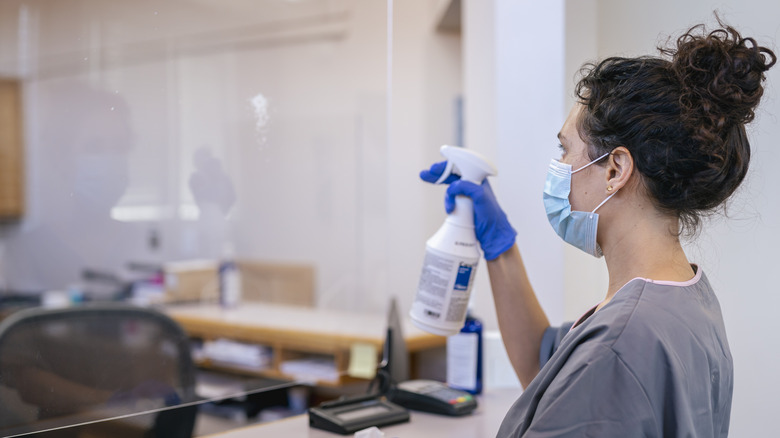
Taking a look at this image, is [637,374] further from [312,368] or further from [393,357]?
[312,368]

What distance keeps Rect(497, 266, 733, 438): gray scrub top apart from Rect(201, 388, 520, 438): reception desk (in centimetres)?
37

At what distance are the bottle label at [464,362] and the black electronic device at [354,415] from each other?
8.0 inches

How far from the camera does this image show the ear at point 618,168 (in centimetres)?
83

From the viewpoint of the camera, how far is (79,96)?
3.11 m

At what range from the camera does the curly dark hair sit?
2.57 feet

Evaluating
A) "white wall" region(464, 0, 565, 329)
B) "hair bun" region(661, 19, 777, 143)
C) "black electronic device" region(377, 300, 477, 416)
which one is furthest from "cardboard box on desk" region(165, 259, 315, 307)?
"hair bun" region(661, 19, 777, 143)

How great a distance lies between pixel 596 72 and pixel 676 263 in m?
0.30

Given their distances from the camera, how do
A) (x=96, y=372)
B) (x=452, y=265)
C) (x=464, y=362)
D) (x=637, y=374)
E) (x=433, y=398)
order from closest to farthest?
(x=637, y=374) < (x=452, y=265) < (x=433, y=398) < (x=464, y=362) < (x=96, y=372)

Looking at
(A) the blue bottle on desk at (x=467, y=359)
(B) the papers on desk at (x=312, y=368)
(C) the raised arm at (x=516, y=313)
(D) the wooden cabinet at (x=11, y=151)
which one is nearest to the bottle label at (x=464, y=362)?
(A) the blue bottle on desk at (x=467, y=359)

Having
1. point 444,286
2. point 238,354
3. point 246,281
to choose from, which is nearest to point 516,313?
point 444,286

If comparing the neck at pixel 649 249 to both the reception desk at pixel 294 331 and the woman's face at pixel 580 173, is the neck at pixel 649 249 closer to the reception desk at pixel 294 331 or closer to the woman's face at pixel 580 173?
the woman's face at pixel 580 173

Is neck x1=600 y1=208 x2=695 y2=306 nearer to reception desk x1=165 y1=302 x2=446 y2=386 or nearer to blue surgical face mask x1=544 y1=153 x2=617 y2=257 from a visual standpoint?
blue surgical face mask x1=544 y1=153 x2=617 y2=257

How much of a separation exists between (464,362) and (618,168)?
2.24 feet

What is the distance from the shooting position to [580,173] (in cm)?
92
